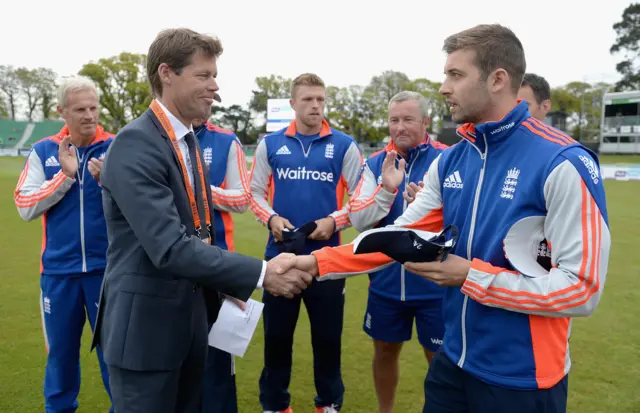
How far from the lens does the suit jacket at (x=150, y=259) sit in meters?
2.03

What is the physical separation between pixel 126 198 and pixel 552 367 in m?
1.85

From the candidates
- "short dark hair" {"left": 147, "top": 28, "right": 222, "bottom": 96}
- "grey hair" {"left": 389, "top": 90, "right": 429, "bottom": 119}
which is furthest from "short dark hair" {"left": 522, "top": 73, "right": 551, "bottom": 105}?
"short dark hair" {"left": 147, "top": 28, "right": 222, "bottom": 96}

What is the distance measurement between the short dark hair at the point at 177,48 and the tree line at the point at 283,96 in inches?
2103

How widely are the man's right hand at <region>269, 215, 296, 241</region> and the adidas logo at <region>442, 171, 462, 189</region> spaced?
5.89 feet

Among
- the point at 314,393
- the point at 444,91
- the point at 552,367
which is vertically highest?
the point at 444,91

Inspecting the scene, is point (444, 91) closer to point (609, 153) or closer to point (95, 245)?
point (95, 245)

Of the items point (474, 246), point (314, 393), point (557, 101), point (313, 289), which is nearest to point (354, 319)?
point (314, 393)

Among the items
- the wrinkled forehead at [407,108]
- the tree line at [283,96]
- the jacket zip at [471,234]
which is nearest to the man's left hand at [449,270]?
the jacket zip at [471,234]

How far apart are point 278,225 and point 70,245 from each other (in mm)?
1496

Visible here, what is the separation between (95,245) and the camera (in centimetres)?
344

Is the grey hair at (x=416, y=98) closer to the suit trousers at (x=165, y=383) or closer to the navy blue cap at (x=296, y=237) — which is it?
the navy blue cap at (x=296, y=237)

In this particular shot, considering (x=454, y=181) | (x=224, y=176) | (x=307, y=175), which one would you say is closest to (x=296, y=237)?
(x=307, y=175)

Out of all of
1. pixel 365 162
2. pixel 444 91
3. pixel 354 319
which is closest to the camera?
pixel 444 91

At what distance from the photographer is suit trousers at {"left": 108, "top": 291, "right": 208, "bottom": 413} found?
84.5 inches
